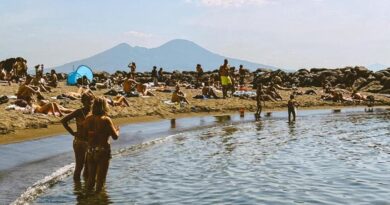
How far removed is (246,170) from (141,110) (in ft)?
48.3

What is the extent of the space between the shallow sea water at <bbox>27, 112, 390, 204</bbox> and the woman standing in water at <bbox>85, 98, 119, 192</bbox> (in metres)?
0.86

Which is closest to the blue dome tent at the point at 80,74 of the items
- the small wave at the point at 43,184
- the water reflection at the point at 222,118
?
the water reflection at the point at 222,118

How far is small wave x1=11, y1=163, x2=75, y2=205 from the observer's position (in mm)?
10719

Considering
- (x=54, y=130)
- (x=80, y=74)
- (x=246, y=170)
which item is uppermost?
(x=80, y=74)

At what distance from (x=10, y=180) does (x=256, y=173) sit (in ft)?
22.9

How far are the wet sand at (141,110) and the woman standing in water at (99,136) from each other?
8101 mm

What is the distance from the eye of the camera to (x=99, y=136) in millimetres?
10266

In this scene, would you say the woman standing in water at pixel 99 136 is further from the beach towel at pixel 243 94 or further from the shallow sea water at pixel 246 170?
the beach towel at pixel 243 94

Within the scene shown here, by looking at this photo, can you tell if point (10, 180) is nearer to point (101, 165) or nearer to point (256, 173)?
→ point (101, 165)

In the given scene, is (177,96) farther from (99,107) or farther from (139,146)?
(99,107)

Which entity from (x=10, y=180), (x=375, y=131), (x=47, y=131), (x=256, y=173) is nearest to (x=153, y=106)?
(x=47, y=131)

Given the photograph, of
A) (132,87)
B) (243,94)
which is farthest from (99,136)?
(243,94)

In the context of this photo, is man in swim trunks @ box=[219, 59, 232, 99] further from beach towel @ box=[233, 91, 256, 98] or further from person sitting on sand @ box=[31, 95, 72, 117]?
person sitting on sand @ box=[31, 95, 72, 117]

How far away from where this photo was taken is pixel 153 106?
102ft
